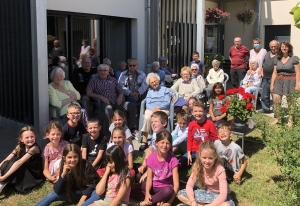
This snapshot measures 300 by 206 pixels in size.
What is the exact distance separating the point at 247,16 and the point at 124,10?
6024mm

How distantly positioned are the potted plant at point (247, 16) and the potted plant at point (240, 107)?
26.6 ft

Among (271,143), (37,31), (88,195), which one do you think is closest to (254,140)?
(271,143)

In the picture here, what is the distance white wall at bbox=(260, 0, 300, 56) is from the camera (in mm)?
13031

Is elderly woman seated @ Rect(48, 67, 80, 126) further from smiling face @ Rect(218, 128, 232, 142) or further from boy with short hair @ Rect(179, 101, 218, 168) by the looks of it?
smiling face @ Rect(218, 128, 232, 142)

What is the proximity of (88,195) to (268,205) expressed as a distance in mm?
1749

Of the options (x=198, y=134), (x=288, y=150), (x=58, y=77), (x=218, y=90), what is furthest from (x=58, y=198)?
(x=218, y=90)

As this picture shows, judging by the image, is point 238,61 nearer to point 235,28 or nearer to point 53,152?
point 235,28

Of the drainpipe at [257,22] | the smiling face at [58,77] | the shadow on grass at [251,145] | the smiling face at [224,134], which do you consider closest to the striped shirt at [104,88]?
the smiling face at [58,77]

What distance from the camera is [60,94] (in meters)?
5.74

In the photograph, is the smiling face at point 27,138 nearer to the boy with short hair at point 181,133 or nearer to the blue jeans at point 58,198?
the blue jeans at point 58,198

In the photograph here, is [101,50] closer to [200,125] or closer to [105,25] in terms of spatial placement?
[105,25]

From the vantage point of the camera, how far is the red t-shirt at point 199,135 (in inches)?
185

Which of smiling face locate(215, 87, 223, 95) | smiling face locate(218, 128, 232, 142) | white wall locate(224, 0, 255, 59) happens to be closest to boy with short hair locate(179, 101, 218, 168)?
smiling face locate(218, 128, 232, 142)

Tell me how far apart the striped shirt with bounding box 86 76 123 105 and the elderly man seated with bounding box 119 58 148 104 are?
1.52ft
